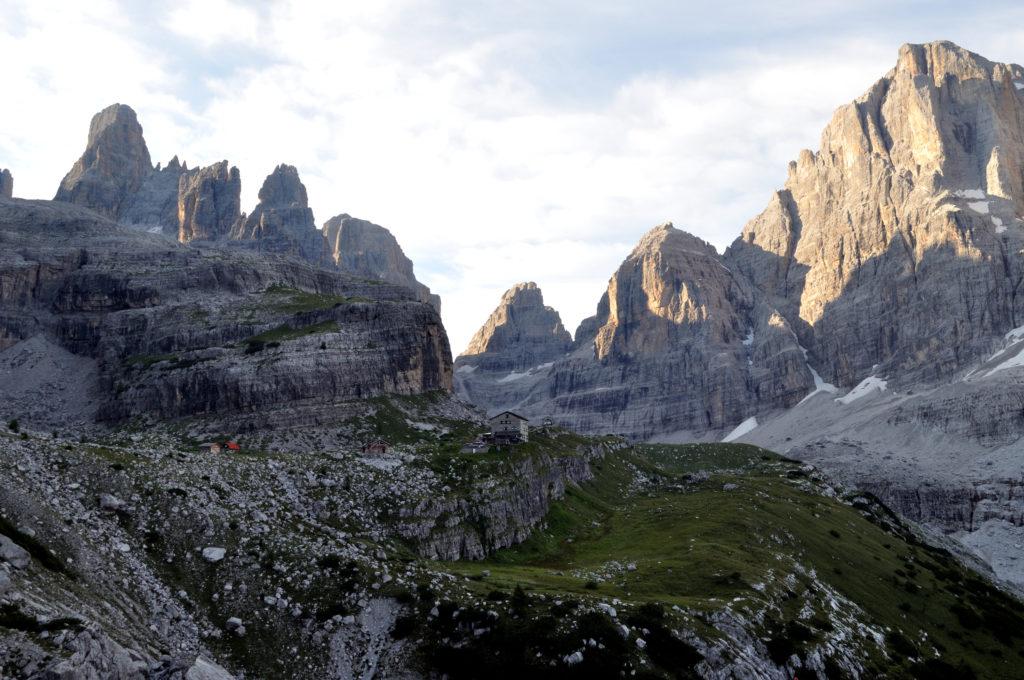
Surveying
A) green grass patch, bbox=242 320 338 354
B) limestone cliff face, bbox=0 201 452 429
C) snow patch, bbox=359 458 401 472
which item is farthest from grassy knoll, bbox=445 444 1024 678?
green grass patch, bbox=242 320 338 354

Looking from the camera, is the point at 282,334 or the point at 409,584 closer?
the point at 409,584

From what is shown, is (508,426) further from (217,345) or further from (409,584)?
(409,584)

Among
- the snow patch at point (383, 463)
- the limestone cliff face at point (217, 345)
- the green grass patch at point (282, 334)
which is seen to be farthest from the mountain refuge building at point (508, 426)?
the green grass patch at point (282, 334)

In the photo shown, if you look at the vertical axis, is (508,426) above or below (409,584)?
above

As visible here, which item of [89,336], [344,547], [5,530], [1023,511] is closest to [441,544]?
[344,547]

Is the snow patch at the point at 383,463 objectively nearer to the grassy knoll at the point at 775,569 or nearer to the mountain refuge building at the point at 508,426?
the grassy knoll at the point at 775,569

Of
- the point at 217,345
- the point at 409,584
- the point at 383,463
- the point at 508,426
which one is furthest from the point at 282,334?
the point at 409,584

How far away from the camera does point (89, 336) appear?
182875 mm

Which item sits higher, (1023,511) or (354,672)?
(354,672)

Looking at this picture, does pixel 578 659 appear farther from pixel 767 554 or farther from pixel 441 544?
pixel 767 554

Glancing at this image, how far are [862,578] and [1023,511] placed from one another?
5092 inches

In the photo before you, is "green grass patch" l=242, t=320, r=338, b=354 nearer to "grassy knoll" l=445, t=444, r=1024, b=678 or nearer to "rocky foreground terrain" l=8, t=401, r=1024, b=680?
"rocky foreground terrain" l=8, t=401, r=1024, b=680

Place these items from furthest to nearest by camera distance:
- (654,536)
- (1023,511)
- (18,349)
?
(1023,511) < (18,349) < (654,536)

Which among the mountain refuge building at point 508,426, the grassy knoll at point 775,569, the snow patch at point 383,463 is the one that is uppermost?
the mountain refuge building at point 508,426
